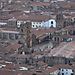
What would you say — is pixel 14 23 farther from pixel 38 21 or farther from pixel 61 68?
pixel 61 68

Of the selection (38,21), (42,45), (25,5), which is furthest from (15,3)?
(42,45)

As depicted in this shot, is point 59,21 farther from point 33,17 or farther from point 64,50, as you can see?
point 64,50

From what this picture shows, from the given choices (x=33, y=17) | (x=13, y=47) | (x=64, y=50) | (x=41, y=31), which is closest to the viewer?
(x=64, y=50)

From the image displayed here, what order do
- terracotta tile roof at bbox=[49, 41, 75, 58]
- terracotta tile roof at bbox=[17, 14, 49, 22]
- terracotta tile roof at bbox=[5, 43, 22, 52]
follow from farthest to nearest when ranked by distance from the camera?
terracotta tile roof at bbox=[17, 14, 49, 22] < terracotta tile roof at bbox=[5, 43, 22, 52] < terracotta tile roof at bbox=[49, 41, 75, 58]

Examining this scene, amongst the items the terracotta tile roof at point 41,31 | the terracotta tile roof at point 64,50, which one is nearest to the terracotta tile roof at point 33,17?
the terracotta tile roof at point 41,31

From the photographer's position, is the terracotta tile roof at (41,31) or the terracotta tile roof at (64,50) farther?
the terracotta tile roof at (41,31)

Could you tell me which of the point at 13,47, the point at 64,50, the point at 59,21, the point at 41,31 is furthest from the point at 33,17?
the point at 64,50

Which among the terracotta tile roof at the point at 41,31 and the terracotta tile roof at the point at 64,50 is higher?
the terracotta tile roof at the point at 41,31

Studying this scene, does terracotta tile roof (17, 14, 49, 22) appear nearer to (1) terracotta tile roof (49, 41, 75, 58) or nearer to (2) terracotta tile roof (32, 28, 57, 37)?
(2) terracotta tile roof (32, 28, 57, 37)

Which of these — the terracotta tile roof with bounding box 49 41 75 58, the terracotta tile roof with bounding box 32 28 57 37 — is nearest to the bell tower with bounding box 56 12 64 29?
the terracotta tile roof with bounding box 32 28 57 37

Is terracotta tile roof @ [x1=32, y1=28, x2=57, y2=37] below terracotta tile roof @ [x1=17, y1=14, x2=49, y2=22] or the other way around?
below

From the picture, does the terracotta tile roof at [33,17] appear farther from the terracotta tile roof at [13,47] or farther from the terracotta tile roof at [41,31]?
the terracotta tile roof at [13,47]
